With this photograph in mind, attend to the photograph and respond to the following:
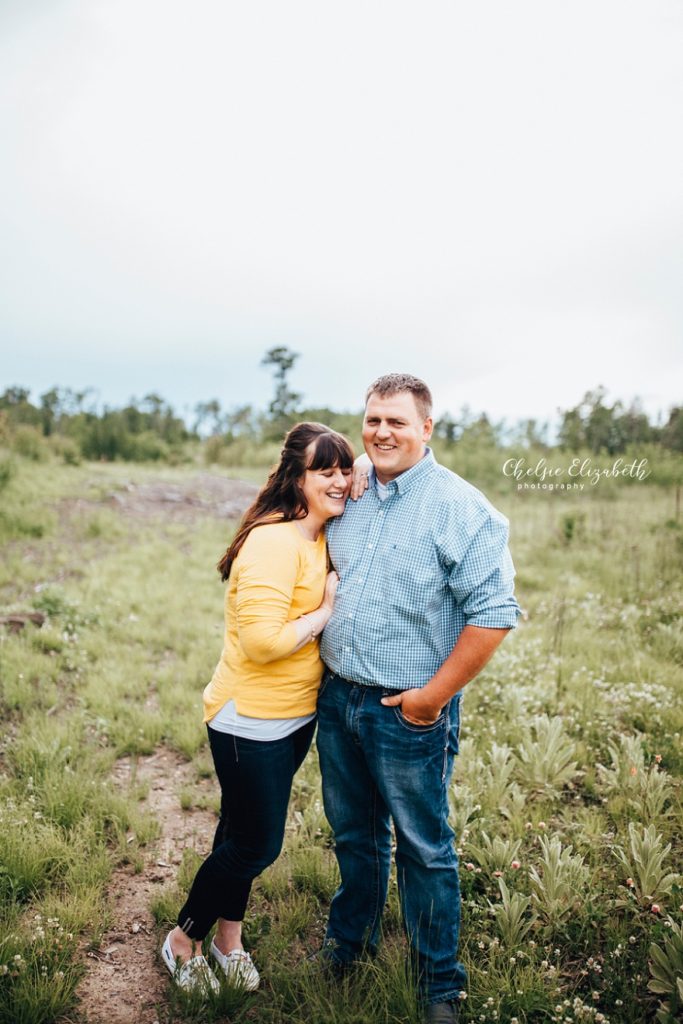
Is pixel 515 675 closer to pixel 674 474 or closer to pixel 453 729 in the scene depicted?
pixel 453 729

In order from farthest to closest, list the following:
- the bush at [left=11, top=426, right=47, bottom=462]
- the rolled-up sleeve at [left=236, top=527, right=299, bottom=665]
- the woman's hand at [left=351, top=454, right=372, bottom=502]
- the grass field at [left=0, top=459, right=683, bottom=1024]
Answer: the bush at [left=11, top=426, right=47, bottom=462] < the woman's hand at [left=351, top=454, right=372, bottom=502] < the grass field at [left=0, top=459, right=683, bottom=1024] < the rolled-up sleeve at [left=236, top=527, right=299, bottom=665]

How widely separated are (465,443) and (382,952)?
1944 cm

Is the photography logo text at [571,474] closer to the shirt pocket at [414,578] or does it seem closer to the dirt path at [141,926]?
the dirt path at [141,926]

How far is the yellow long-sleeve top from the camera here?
2.29m

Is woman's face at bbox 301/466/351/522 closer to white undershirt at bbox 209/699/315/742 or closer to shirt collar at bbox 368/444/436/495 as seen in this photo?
shirt collar at bbox 368/444/436/495

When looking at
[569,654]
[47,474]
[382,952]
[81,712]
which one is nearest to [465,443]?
[47,474]

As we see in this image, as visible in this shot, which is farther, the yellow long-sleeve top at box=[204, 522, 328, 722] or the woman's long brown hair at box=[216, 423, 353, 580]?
the woman's long brown hair at box=[216, 423, 353, 580]

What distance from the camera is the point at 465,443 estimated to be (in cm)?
2116

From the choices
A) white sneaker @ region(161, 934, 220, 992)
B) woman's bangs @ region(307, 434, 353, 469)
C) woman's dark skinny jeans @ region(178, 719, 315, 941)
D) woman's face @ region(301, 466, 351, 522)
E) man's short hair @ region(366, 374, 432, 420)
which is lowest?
white sneaker @ region(161, 934, 220, 992)

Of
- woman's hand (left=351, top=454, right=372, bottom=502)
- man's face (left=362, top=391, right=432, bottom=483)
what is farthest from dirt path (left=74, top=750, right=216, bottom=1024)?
man's face (left=362, top=391, right=432, bottom=483)

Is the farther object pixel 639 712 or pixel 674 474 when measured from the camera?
pixel 674 474

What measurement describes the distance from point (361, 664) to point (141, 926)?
1.94 m

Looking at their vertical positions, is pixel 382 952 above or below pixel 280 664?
below

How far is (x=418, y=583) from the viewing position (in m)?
2.42
